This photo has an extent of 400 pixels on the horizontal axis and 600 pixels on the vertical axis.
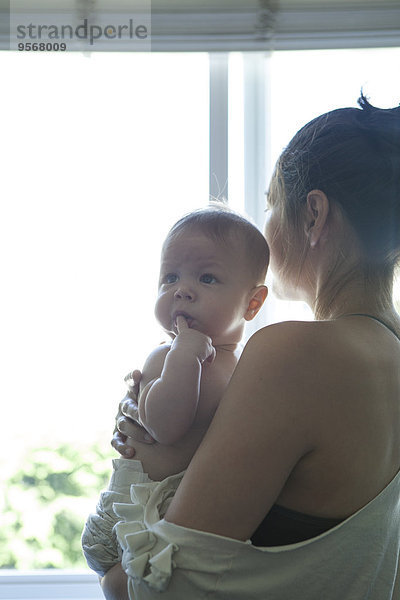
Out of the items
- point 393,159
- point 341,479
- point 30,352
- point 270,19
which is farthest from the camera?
point 30,352

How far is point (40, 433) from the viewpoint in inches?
79.8

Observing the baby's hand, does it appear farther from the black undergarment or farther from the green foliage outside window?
the green foliage outside window

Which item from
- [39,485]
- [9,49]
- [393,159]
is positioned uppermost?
[9,49]

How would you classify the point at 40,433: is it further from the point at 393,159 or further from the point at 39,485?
the point at 393,159

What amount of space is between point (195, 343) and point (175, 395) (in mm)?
115

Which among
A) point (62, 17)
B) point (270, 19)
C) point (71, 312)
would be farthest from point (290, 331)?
point (62, 17)

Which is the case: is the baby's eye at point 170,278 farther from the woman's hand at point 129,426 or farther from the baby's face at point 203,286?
the woman's hand at point 129,426

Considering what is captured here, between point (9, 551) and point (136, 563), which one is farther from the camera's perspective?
point (9, 551)

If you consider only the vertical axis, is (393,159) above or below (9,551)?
above

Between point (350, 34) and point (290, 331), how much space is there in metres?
1.49

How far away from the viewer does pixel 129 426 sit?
1.15 meters

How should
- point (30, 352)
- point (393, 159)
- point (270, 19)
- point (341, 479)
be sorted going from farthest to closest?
1. point (30, 352)
2. point (270, 19)
3. point (393, 159)
4. point (341, 479)

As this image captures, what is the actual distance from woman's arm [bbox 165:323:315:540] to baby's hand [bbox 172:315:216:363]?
0.23m

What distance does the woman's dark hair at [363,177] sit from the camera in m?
0.97
